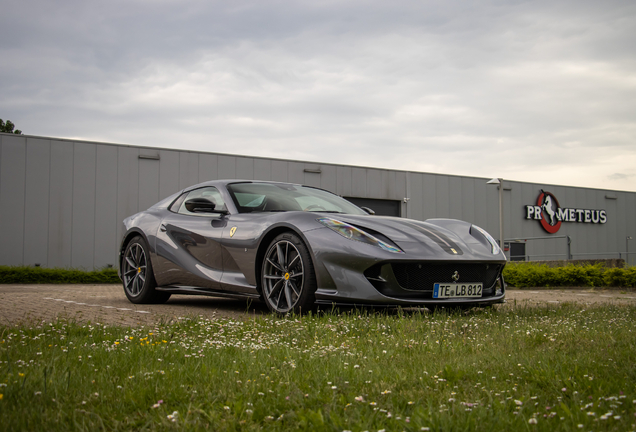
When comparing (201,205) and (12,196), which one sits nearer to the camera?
(201,205)

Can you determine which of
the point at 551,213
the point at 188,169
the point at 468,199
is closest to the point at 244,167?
the point at 188,169

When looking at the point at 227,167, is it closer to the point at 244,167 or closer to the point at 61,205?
the point at 244,167

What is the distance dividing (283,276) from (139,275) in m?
2.66

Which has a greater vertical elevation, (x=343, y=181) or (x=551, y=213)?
(x=343, y=181)

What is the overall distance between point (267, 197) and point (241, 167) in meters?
15.6

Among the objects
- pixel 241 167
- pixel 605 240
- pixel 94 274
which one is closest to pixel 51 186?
pixel 94 274

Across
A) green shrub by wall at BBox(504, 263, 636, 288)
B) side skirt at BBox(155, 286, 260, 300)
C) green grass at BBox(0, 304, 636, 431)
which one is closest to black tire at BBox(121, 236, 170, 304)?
side skirt at BBox(155, 286, 260, 300)

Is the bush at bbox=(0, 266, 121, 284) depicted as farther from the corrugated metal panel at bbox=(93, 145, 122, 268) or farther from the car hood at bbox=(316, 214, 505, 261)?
the car hood at bbox=(316, 214, 505, 261)

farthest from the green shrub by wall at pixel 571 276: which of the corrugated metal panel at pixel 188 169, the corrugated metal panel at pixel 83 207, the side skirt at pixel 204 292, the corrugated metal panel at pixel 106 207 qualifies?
the corrugated metal panel at pixel 83 207

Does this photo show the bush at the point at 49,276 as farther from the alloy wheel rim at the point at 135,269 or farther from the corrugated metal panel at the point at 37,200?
the alloy wheel rim at the point at 135,269

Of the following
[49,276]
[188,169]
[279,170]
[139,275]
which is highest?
[279,170]

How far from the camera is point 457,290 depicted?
16.2ft

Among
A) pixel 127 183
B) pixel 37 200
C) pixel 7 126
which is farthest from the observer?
pixel 7 126

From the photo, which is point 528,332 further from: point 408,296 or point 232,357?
point 232,357
